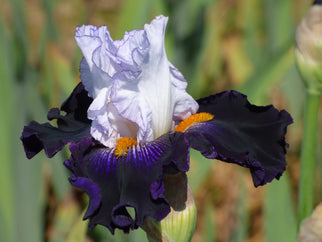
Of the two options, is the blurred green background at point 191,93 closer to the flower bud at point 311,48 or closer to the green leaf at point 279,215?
the green leaf at point 279,215

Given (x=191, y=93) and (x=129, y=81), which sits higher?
(x=129, y=81)

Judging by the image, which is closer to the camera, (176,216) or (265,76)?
(176,216)

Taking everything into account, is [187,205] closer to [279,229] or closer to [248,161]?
[248,161]

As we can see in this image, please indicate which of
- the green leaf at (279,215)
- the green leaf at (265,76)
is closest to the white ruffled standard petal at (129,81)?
the green leaf at (279,215)

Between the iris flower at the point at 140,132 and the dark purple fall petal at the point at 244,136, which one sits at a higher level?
the iris flower at the point at 140,132

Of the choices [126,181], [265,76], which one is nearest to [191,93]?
[265,76]

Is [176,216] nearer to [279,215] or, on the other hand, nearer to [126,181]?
[126,181]

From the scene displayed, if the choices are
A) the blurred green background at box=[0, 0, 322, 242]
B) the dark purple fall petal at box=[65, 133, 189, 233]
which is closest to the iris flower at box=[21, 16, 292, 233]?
the dark purple fall petal at box=[65, 133, 189, 233]
